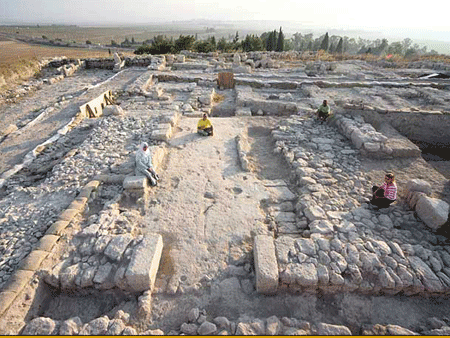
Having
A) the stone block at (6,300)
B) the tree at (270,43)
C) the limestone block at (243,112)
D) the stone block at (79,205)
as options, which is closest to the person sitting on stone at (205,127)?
the limestone block at (243,112)

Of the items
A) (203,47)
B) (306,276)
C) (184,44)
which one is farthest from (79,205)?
(203,47)

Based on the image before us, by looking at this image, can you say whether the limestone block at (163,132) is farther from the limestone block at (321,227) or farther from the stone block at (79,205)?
the limestone block at (321,227)

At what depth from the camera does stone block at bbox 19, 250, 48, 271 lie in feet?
13.7

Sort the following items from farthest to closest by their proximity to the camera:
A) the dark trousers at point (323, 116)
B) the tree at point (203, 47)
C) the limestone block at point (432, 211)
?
the tree at point (203, 47)
the dark trousers at point (323, 116)
the limestone block at point (432, 211)

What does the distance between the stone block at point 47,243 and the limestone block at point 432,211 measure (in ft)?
22.7

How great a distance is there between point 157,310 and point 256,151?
5413mm

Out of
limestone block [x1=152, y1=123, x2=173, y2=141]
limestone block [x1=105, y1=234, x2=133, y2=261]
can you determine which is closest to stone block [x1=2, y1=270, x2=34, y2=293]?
limestone block [x1=105, y1=234, x2=133, y2=261]

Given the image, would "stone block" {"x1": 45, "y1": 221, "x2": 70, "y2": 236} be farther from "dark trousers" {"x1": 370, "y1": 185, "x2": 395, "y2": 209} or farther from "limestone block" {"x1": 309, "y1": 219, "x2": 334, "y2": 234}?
"dark trousers" {"x1": 370, "y1": 185, "x2": 395, "y2": 209}

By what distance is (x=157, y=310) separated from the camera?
380cm

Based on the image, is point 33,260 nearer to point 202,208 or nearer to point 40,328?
point 40,328

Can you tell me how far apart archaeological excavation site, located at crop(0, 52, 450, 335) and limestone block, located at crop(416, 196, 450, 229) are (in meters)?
→ 0.03

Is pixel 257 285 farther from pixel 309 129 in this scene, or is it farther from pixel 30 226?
pixel 309 129

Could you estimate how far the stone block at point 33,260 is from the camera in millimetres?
4168

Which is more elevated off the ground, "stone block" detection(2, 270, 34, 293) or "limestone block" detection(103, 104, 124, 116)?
"limestone block" detection(103, 104, 124, 116)
